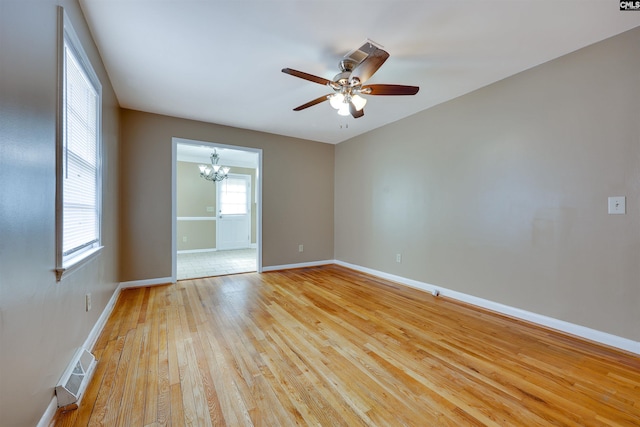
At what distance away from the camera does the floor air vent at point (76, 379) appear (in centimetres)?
140

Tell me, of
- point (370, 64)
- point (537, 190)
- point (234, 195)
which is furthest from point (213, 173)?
point (537, 190)

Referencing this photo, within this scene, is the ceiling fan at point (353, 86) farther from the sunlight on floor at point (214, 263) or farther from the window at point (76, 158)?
the sunlight on floor at point (214, 263)

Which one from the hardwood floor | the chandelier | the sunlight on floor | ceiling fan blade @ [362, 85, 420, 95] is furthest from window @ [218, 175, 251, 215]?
ceiling fan blade @ [362, 85, 420, 95]

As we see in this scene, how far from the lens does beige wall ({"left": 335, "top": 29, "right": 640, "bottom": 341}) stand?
6.77 ft

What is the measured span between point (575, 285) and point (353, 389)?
7.31ft

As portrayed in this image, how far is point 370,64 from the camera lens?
1.96 metres

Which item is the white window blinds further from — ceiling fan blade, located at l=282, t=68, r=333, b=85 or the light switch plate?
the light switch plate

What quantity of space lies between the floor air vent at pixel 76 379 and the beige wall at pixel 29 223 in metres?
0.05

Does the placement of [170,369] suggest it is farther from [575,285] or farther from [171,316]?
[575,285]

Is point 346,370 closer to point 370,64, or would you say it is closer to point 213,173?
point 370,64

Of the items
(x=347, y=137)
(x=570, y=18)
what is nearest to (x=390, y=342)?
(x=570, y=18)

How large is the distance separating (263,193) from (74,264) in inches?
122

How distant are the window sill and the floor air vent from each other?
572mm

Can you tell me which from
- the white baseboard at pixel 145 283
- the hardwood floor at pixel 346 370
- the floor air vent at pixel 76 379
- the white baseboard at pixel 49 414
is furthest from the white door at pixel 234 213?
the white baseboard at pixel 49 414
